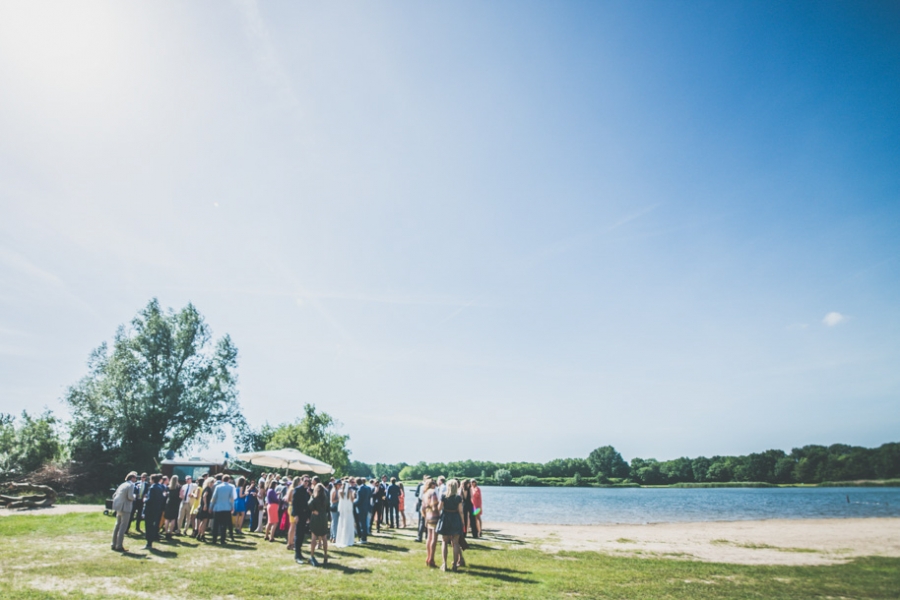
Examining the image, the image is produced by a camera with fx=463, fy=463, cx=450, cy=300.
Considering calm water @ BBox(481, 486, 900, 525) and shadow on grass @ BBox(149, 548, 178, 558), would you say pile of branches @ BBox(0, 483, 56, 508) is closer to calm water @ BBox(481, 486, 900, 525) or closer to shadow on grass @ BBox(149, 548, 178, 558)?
shadow on grass @ BBox(149, 548, 178, 558)

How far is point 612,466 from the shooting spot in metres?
159

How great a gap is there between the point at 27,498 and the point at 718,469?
165 metres

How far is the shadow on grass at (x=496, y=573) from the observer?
10.2 meters

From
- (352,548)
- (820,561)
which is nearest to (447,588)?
(352,548)

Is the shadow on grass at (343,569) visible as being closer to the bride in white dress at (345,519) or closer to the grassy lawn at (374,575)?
the grassy lawn at (374,575)

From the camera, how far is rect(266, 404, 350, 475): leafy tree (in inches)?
1642

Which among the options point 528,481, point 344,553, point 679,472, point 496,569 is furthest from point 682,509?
point 679,472

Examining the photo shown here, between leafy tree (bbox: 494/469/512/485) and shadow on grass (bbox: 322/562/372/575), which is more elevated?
shadow on grass (bbox: 322/562/372/575)

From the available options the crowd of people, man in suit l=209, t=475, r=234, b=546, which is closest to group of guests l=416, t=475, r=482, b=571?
the crowd of people

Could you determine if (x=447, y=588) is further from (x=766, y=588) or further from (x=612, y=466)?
(x=612, y=466)

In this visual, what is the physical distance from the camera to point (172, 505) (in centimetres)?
1497

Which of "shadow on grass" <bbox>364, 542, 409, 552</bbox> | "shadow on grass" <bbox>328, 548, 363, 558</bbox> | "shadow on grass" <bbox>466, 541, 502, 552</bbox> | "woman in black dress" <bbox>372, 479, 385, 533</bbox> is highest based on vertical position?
"woman in black dress" <bbox>372, 479, 385, 533</bbox>

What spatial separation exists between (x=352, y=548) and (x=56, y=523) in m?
11.7

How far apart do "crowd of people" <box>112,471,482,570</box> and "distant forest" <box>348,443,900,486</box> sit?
96.2 metres
